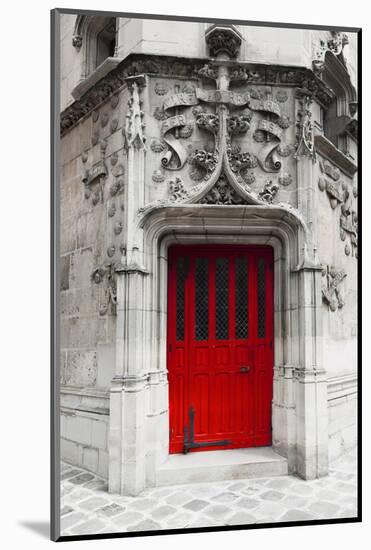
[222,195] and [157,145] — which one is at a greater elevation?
[157,145]

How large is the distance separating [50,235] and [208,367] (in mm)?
1777

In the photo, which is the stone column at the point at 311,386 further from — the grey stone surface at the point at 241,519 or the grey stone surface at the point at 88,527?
the grey stone surface at the point at 88,527

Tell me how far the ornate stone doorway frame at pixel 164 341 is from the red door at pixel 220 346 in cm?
17

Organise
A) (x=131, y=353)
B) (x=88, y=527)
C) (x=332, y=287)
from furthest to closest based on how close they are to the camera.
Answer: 1. (x=332, y=287)
2. (x=131, y=353)
3. (x=88, y=527)

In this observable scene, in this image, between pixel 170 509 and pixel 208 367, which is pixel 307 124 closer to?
pixel 208 367

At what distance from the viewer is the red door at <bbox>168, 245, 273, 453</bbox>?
412cm

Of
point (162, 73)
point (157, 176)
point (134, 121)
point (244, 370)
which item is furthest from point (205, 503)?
point (162, 73)

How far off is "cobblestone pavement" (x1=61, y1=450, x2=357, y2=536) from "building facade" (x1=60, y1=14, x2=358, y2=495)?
0.38ft

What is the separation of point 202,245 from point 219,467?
1841 millimetres

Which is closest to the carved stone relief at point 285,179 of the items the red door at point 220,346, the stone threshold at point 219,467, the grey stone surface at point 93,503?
the red door at point 220,346

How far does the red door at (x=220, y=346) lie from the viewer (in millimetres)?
4125

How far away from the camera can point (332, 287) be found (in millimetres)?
4031

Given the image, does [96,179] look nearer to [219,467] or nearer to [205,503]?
[219,467]

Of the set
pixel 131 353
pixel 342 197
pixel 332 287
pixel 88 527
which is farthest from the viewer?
pixel 342 197
